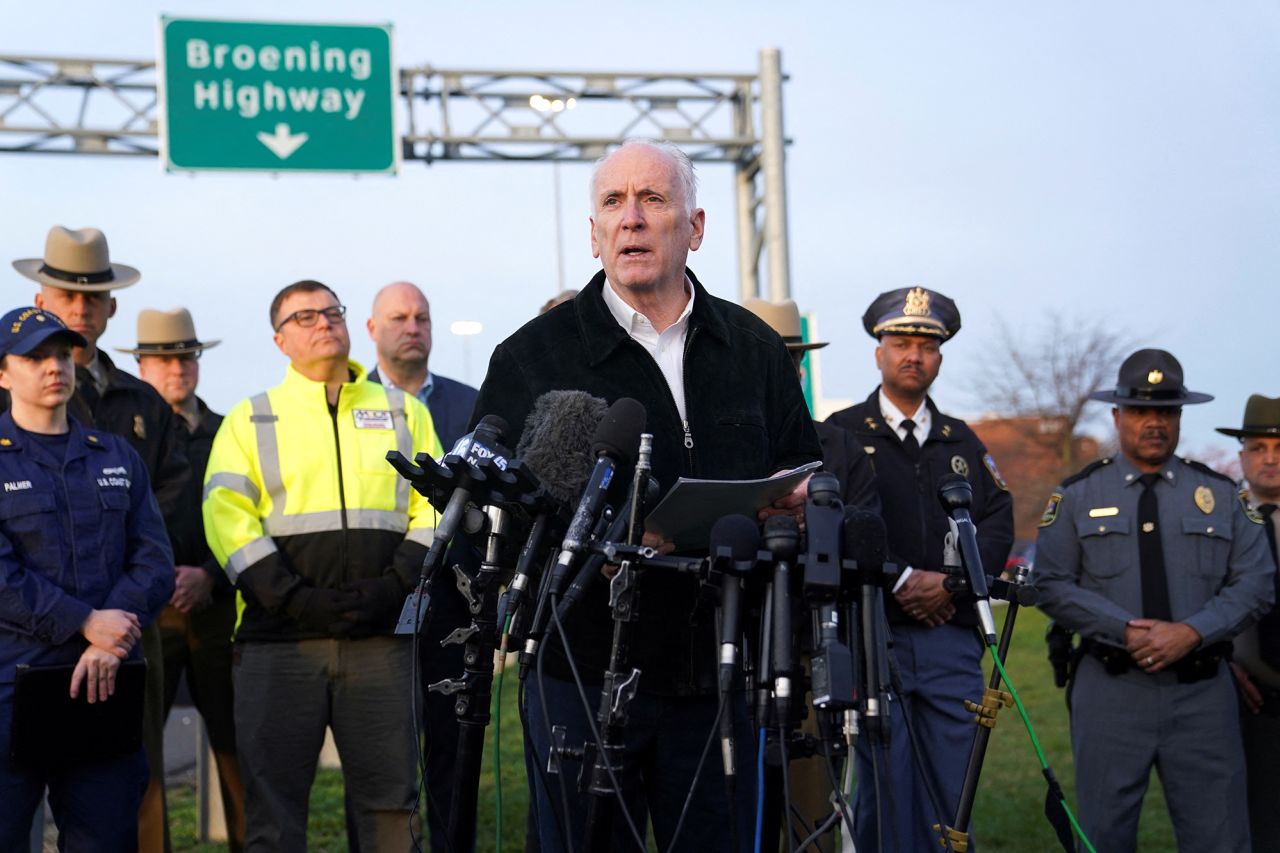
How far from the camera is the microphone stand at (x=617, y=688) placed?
3135 millimetres

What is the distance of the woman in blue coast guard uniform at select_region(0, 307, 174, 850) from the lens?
5.33m

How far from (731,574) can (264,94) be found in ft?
39.5

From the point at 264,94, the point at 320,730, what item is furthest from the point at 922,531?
the point at 264,94

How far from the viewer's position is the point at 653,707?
148 inches

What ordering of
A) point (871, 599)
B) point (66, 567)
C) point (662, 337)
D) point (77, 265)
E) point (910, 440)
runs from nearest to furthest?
point (871, 599), point (662, 337), point (66, 567), point (910, 440), point (77, 265)

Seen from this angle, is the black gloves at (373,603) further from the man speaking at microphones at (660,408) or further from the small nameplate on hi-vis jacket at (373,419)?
the man speaking at microphones at (660,408)

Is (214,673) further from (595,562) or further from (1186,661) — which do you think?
(595,562)

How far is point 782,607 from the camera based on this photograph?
3.11 meters

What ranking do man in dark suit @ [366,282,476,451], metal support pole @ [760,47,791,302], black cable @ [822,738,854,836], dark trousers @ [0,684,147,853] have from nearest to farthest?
black cable @ [822,738,854,836]
dark trousers @ [0,684,147,853]
man in dark suit @ [366,282,476,451]
metal support pole @ [760,47,791,302]

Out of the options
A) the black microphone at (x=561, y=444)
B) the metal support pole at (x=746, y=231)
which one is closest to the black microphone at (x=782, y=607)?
A: the black microphone at (x=561, y=444)

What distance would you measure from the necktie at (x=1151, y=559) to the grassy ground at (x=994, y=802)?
2.15 m

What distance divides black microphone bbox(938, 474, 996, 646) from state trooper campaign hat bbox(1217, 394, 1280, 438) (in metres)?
3.78

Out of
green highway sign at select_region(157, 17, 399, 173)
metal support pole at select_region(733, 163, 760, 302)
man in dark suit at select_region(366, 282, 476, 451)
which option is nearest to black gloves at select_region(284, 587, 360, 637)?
man in dark suit at select_region(366, 282, 476, 451)

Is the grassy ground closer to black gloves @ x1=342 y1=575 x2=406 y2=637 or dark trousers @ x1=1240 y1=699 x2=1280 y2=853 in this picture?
black gloves @ x1=342 y1=575 x2=406 y2=637
